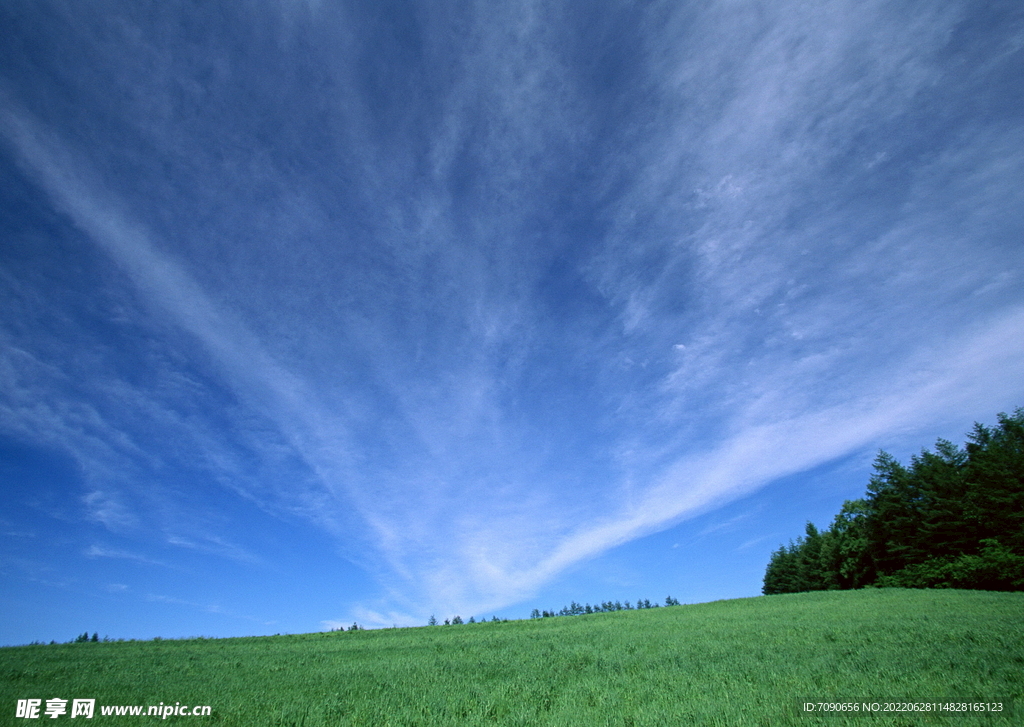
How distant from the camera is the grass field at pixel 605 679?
9023 millimetres

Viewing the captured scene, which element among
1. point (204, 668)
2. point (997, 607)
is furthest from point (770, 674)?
point (997, 607)

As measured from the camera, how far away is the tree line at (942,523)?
135 ft

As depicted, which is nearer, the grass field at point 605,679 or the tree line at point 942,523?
the grass field at point 605,679

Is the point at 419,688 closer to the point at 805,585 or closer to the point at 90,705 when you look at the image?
the point at 90,705

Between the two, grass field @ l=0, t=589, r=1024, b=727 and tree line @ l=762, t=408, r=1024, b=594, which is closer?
grass field @ l=0, t=589, r=1024, b=727

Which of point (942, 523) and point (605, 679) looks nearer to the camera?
point (605, 679)

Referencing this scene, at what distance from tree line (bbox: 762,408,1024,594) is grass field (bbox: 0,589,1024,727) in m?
28.7

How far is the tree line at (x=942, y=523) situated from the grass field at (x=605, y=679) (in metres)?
28.7

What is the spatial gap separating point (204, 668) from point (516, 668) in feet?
43.5

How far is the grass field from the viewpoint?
902 centimetres

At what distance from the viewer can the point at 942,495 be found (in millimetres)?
51875

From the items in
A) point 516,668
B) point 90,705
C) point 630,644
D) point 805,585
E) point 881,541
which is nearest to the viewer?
point 90,705

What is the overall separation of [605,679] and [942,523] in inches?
2361

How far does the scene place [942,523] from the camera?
48.7 m
